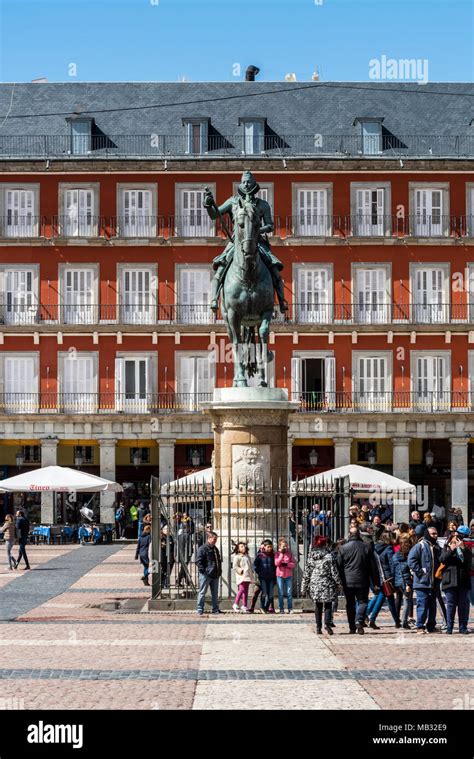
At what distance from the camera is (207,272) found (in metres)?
56.9

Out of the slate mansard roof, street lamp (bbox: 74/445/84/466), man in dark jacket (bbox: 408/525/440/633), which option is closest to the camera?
man in dark jacket (bbox: 408/525/440/633)

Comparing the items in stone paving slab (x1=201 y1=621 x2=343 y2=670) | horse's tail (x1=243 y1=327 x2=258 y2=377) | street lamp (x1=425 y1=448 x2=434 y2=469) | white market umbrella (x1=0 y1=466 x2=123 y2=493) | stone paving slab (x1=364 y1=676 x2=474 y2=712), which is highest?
horse's tail (x1=243 y1=327 x2=258 y2=377)

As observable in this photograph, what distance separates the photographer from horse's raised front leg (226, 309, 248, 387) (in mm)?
23922

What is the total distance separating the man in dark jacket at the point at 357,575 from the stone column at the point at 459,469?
3614 centimetres

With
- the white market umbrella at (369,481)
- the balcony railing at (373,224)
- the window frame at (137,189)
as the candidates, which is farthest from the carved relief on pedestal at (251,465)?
the window frame at (137,189)

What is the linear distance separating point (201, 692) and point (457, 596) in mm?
7687

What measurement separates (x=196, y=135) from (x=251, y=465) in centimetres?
3715

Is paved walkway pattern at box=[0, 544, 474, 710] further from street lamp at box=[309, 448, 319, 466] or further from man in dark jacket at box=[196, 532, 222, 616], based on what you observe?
street lamp at box=[309, 448, 319, 466]

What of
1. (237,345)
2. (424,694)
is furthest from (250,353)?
(424,694)

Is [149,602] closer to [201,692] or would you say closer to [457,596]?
[457,596]

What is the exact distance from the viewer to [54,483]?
140 feet

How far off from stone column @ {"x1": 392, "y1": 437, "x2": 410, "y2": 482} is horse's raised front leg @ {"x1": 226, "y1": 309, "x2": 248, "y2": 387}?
3249cm

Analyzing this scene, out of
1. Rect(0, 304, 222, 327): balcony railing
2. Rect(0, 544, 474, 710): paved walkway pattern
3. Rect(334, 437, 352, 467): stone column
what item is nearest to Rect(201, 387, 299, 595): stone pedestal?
Rect(0, 544, 474, 710): paved walkway pattern

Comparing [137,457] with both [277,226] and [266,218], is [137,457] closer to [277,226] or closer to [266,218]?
[277,226]
